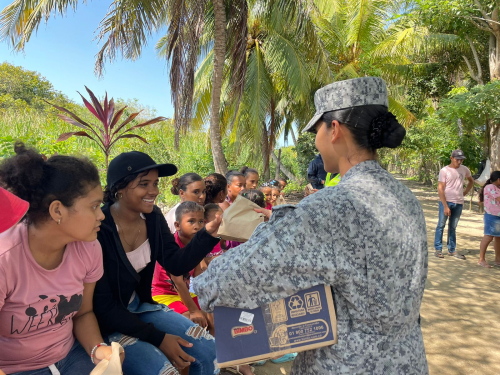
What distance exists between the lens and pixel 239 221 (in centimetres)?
178

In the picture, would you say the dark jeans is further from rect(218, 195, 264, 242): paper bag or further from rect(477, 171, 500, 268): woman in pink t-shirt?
rect(218, 195, 264, 242): paper bag

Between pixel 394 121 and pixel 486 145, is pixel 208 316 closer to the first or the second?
pixel 394 121

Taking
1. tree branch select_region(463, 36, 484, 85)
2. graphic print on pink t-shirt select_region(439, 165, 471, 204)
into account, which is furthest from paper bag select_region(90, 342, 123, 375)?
tree branch select_region(463, 36, 484, 85)

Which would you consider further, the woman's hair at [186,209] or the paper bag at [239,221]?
the woman's hair at [186,209]

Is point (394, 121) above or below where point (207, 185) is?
above

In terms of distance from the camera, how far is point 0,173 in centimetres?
158

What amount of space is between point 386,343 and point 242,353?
20.6 inches

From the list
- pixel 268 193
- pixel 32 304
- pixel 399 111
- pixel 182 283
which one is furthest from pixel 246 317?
pixel 399 111

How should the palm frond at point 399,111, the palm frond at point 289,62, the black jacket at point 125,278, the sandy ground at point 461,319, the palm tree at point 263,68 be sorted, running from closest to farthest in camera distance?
1. the black jacket at point 125,278
2. the sandy ground at point 461,319
3. the palm tree at point 263,68
4. the palm frond at point 289,62
5. the palm frond at point 399,111

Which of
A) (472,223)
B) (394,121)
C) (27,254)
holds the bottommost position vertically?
(472,223)

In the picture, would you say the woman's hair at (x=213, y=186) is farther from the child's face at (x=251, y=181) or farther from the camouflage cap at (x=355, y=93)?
the camouflage cap at (x=355, y=93)

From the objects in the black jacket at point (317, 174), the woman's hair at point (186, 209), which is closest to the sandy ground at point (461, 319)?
the woman's hair at point (186, 209)

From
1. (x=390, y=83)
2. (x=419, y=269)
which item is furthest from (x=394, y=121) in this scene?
(x=390, y=83)

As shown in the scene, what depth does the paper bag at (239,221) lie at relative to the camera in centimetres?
176
